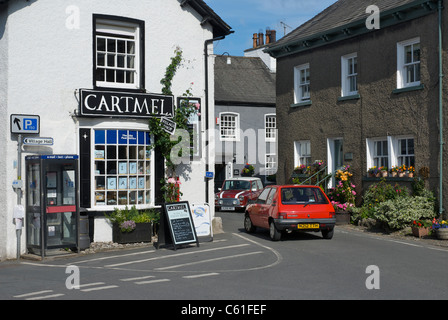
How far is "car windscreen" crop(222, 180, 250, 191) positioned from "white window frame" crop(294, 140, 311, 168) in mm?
4288

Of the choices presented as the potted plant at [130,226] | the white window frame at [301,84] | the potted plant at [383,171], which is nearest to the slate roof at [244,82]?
the white window frame at [301,84]

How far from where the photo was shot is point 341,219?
1958 cm

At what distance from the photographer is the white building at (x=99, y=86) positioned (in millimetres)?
14773

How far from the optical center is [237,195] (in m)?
27.0

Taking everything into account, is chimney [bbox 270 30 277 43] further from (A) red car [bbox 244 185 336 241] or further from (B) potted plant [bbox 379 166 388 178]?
(A) red car [bbox 244 185 336 241]

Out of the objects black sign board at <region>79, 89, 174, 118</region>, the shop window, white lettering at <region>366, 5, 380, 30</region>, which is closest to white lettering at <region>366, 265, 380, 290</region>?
the shop window

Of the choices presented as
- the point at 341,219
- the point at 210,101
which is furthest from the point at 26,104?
the point at 341,219

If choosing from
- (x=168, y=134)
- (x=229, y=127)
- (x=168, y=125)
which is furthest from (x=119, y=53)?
(x=229, y=127)

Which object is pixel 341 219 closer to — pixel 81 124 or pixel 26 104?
pixel 81 124

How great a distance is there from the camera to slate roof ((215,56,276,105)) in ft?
128

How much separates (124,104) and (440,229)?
345 inches

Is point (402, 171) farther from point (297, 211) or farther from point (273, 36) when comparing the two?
point (273, 36)

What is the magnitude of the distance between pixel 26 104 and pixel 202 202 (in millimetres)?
5606

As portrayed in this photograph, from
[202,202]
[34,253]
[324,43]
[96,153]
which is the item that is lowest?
[34,253]
